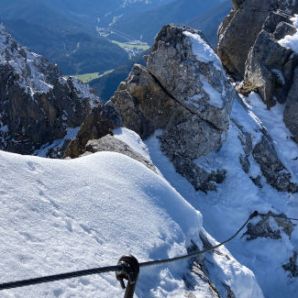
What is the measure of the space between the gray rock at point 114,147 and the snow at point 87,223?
3.72 metres

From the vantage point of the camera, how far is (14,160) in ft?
42.8

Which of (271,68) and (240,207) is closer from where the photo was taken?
(240,207)

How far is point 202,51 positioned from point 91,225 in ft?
62.6

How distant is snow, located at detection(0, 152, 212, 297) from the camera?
10.2 metres

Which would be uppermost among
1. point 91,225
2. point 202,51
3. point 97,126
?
point 202,51

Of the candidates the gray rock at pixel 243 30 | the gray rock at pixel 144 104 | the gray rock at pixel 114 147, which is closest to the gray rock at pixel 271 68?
→ the gray rock at pixel 243 30

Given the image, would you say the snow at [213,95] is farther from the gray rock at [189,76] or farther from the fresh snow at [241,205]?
the fresh snow at [241,205]

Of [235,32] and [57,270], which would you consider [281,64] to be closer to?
[235,32]

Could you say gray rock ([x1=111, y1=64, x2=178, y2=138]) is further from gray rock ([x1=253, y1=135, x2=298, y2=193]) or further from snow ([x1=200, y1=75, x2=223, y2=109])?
gray rock ([x1=253, y1=135, x2=298, y2=193])

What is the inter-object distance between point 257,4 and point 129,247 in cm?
3444

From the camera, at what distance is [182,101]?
95.6 ft

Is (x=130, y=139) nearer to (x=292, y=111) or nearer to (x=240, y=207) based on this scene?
(x=240, y=207)

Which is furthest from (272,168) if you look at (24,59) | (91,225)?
(24,59)

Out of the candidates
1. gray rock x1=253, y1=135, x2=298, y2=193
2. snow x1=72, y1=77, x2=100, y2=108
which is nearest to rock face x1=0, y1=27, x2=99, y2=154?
snow x1=72, y1=77, x2=100, y2=108
